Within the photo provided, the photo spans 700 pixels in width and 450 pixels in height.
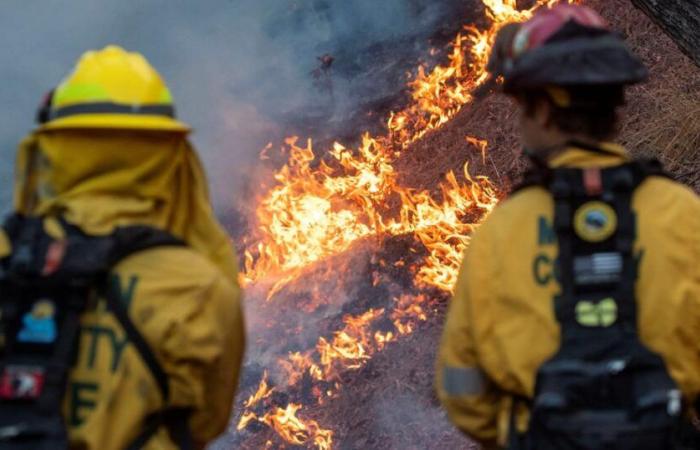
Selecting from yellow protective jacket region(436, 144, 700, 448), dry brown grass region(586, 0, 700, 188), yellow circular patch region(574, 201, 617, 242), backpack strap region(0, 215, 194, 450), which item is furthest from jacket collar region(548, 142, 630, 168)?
dry brown grass region(586, 0, 700, 188)

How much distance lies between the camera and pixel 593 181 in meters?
2.47

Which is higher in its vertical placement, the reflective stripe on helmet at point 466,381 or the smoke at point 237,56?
the reflective stripe on helmet at point 466,381

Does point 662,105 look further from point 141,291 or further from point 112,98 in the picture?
point 141,291

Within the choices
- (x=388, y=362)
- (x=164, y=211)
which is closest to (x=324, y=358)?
(x=388, y=362)

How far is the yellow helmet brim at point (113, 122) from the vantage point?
2461 mm

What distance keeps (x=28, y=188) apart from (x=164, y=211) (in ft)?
1.16

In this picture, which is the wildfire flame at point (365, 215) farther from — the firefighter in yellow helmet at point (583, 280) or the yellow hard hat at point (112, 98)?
the yellow hard hat at point (112, 98)

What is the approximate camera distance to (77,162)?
251cm

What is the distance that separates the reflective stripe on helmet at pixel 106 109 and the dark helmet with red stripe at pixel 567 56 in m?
0.90

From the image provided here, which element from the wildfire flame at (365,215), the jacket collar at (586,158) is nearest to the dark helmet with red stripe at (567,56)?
the jacket collar at (586,158)

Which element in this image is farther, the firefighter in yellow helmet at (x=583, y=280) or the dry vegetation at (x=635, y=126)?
the dry vegetation at (x=635, y=126)

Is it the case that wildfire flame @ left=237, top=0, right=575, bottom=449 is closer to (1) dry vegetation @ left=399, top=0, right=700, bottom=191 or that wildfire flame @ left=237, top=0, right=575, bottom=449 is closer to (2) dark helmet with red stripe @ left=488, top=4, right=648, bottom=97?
(1) dry vegetation @ left=399, top=0, right=700, bottom=191

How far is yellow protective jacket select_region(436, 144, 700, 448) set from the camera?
244 centimetres

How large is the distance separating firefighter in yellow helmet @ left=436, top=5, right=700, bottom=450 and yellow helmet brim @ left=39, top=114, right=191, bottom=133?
833mm
